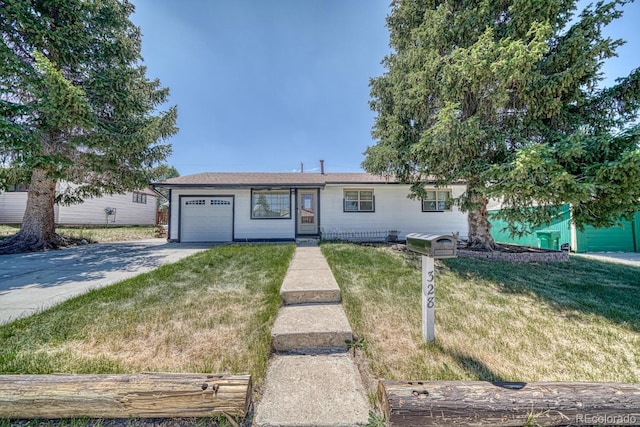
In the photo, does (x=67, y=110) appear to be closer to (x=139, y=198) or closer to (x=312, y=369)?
(x=312, y=369)

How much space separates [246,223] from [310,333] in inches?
359

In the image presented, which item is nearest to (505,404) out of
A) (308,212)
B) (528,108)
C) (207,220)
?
(528,108)

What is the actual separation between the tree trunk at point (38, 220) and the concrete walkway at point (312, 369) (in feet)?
34.0

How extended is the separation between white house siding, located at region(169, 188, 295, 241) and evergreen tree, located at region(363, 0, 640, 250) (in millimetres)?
6069

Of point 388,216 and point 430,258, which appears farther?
point 388,216

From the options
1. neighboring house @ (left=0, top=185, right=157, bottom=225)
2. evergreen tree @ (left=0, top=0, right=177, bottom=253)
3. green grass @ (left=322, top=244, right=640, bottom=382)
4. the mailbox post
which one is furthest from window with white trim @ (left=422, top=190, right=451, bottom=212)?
neighboring house @ (left=0, top=185, right=157, bottom=225)

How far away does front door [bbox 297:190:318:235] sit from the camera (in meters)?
11.2

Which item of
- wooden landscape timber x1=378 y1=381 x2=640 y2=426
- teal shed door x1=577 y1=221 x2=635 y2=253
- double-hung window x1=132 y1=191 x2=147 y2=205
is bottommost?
wooden landscape timber x1=378 y1=381 x2=640 y2=426

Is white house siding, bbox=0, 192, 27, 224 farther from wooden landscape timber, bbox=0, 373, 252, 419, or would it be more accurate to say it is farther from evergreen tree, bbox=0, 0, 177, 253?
wooden landscape timber, bbox=0, 373, 252, 419

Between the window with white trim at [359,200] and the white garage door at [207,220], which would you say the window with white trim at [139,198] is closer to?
the white garage door at [207,220]

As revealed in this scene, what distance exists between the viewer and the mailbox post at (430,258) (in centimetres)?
236

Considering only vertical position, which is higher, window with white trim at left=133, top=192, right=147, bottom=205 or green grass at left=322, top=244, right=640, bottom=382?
window with white trim at left=133, top=192, right=147, bottom=205

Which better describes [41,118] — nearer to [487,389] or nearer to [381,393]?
[381,393]

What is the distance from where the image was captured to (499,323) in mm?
3184
